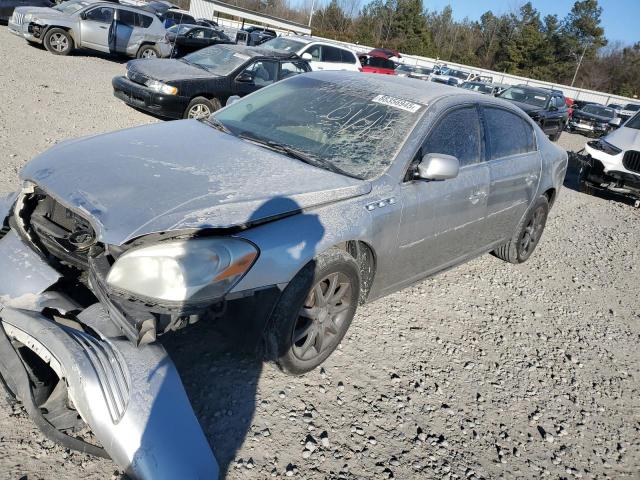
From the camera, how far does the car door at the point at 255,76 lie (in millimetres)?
9297

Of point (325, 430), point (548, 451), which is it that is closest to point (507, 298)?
point (548, 451)

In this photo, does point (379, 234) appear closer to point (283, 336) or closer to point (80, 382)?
point (283, 336)

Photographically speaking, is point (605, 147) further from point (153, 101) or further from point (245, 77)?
point (153, 101)

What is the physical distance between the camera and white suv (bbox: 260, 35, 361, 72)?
46.4 ft

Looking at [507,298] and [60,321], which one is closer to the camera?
[60,321]

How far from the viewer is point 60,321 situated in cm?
241

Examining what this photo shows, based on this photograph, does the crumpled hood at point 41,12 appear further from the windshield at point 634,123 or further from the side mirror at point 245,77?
the windshield at point 634,123

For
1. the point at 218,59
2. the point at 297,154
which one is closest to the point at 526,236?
the point at 297,154

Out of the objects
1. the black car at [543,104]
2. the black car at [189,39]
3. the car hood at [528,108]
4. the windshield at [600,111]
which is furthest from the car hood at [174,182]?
the windshield at [600,111]

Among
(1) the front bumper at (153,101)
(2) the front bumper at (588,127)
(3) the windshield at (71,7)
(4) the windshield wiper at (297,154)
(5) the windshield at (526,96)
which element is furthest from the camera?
(2) the front bumper at (588,127)

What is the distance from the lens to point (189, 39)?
46.6 ft

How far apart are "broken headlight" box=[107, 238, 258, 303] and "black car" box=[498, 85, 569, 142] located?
1408 cm

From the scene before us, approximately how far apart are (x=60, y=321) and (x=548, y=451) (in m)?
2.71

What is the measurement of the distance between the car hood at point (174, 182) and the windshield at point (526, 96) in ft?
45.9
